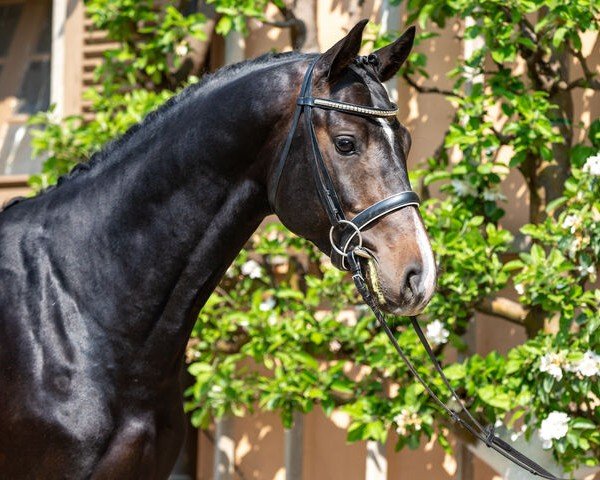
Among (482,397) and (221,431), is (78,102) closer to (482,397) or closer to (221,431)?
(221,431)

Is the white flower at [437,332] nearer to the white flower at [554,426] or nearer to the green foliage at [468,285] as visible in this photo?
the green foliage at [468,285]

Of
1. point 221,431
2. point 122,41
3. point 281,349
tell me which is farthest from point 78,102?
point 281,349

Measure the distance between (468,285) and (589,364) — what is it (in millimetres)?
691

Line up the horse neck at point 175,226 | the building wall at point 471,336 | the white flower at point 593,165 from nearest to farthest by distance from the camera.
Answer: the horse neck at point 175,226, the white flower at point 593,165, the building wall at point 471,336

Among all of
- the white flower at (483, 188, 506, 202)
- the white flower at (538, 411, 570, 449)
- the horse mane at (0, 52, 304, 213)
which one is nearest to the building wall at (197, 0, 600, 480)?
the white flower at (483, 188, 506, 202)

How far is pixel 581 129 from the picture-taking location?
4953mm

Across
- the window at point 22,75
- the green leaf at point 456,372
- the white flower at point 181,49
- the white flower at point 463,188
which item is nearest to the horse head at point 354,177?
the green leaf at point 456,372

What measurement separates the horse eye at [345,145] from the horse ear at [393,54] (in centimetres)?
24

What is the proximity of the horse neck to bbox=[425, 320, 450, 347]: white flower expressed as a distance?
1.76 meters

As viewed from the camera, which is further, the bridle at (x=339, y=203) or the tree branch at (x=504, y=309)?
the tree branch at (x=504, y=309)

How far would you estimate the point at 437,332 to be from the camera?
4.52 m

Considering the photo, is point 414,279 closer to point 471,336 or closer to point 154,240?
point 154,240

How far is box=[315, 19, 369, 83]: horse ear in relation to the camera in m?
2.70

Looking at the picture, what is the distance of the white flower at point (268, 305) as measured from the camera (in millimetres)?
4902
